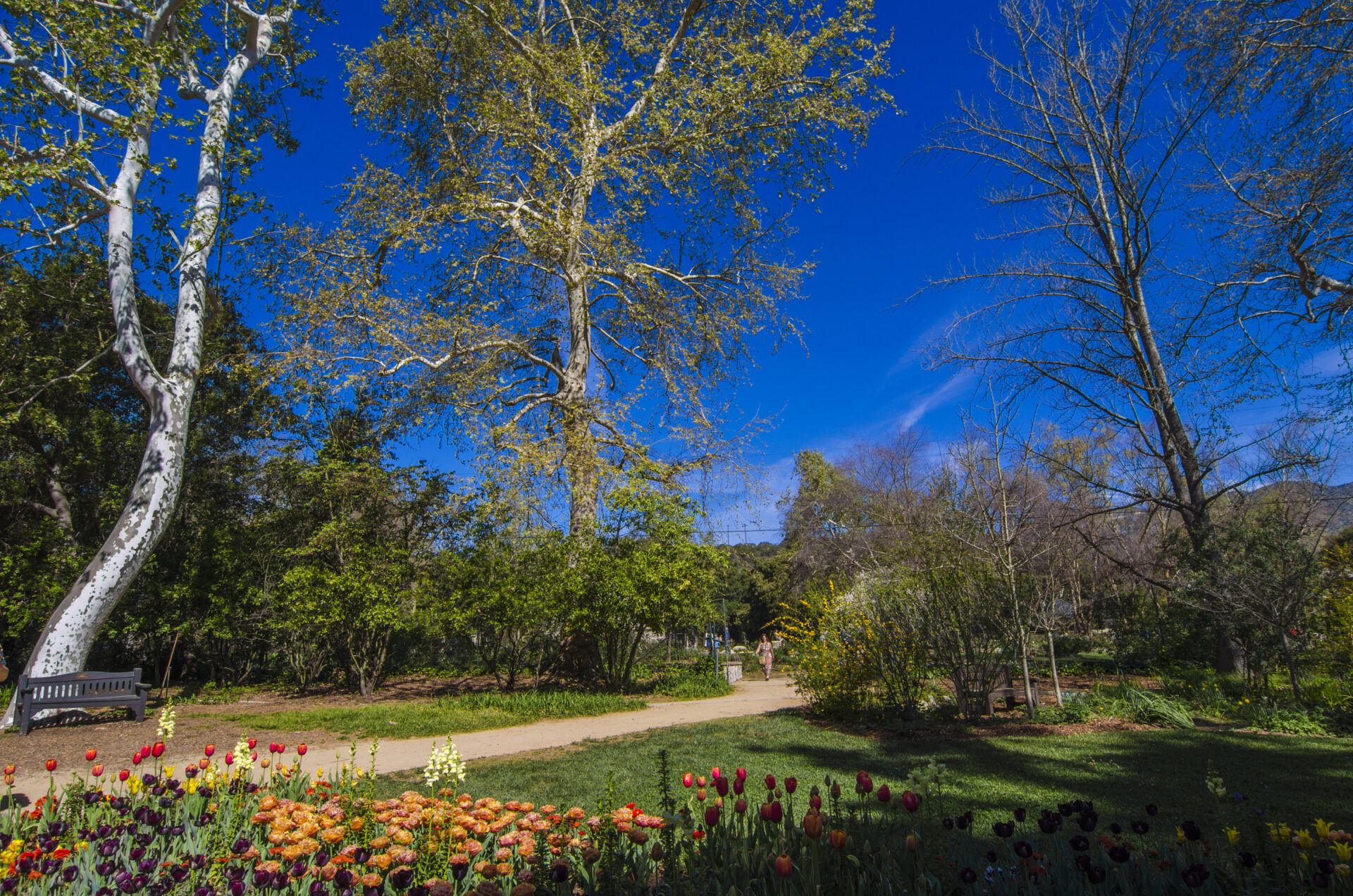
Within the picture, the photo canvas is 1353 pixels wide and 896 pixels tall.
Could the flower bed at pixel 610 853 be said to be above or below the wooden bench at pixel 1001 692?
above

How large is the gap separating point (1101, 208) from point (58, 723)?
61.6 feet

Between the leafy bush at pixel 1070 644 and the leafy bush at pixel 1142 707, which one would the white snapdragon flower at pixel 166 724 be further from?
the leafy bush at pixel 1070 644

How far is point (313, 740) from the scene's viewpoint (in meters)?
7.67

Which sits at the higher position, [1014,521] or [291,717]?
[1014,521]

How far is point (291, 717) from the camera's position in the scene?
9188 millimetres

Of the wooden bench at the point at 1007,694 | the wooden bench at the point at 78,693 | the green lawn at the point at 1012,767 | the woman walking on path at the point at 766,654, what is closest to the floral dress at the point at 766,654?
the woman walking on path at the point at 766,654

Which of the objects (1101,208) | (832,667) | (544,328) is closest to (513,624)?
(832,667)

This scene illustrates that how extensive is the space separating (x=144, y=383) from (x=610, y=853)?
12582 mm

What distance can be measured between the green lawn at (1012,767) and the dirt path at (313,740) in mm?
832

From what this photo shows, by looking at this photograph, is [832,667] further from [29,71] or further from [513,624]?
[29,71]

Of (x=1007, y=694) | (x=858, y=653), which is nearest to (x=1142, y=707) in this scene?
(x=1007, y=694)

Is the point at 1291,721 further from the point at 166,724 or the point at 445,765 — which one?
the point at 166,724

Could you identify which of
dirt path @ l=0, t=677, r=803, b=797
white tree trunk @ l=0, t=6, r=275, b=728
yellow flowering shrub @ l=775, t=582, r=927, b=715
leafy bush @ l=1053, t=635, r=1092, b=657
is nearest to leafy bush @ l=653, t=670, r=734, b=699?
dirt path @ l=0, t=677, r=803, b=797

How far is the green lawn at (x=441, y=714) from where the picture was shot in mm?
8500
